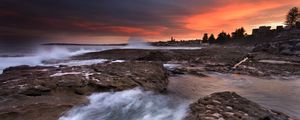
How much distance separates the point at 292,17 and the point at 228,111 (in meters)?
96.6

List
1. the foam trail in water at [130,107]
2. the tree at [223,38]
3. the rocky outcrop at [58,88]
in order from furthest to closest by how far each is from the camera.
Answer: the tree at [223,38] < the foam trail in water at [130,107] < the rocky outcrop at [58,88]

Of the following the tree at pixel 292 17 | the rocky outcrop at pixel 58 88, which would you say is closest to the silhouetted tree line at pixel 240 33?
the tree at pixel 292 17

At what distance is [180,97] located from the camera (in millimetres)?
7191

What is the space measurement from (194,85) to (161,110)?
3.85 meters

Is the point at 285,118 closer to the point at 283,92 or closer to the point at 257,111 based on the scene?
the point at 257,111

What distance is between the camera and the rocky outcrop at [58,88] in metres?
4.67

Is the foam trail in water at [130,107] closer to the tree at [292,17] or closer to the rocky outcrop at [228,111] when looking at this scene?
the rocky outcrop at [228,111]

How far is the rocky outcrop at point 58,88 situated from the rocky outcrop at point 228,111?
2.78 meters

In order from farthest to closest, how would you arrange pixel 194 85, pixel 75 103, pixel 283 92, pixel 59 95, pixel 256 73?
pixel 256 73 < pixel 194 85 < pixel 283 92 < pixel 59 95 < pixel 75 103

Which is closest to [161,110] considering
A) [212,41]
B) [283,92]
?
[283,92]

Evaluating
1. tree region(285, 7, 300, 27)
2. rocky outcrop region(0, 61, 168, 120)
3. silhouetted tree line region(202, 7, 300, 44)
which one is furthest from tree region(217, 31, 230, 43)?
rocky outcrop region(0, 61, 168, 120)

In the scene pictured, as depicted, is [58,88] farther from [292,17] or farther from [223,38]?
[223,38]

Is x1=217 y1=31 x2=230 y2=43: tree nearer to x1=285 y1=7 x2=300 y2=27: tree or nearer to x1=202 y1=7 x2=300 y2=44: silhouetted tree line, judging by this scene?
x1=202 y1=7 x2=300 y2=44: silhouetted tree line

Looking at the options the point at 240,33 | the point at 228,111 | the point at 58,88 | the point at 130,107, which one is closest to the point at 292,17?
the point at 240,33
